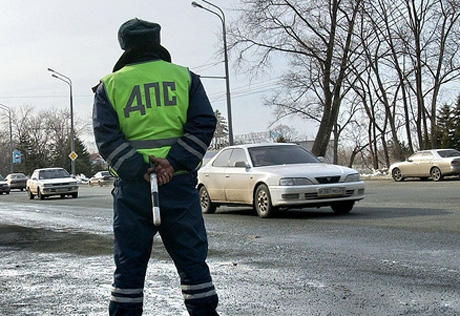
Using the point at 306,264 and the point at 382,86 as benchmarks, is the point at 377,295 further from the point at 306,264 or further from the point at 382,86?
the point at 382,86

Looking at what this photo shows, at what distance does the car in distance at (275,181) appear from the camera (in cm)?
1196

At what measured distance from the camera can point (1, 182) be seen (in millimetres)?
45188

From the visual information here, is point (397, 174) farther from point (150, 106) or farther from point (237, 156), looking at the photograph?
point (150, 106)

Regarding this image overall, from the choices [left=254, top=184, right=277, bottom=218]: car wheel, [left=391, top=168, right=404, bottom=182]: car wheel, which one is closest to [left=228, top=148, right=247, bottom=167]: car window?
[left=254, top=184, right=277, bottom=218]: car wheel

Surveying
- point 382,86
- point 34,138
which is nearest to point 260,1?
point 382,86

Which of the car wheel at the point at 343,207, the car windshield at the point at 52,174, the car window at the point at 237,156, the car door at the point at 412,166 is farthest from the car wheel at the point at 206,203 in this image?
the car windshield at the point at 52,174

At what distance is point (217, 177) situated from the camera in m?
13.8

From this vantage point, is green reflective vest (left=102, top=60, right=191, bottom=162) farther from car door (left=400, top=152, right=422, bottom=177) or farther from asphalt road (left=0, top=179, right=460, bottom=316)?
car door (left=400, top=152, right=422, bottom=177)

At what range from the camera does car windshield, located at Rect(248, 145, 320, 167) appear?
13078mm

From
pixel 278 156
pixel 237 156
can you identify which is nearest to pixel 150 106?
pixel 278 156

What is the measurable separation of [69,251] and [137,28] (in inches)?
209

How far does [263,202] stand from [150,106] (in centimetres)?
907

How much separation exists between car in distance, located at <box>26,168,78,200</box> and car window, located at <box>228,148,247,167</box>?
16904 millimetres

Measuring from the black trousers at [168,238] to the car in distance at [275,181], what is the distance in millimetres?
8484
